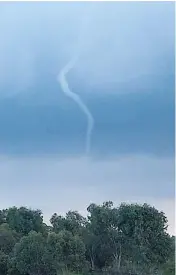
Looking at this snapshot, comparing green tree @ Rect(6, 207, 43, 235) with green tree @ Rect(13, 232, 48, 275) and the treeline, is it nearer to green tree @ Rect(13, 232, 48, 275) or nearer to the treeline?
the treeline

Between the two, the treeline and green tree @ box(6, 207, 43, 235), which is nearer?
the treeline

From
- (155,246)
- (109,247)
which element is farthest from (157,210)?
(109,247)

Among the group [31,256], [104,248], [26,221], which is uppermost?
[26,221]

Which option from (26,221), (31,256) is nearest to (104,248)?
(31,256)

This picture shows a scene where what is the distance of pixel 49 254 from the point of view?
58.9 feet

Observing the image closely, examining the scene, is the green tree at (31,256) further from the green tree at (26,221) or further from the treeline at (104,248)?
the green tree at (26,221)

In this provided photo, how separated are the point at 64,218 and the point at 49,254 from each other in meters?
2.74

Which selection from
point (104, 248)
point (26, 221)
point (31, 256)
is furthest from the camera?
point (26, 221)

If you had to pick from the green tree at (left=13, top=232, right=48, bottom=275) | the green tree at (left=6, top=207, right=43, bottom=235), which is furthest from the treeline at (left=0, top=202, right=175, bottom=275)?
the green tree at (left=6, top=207, right=43, bottom=235)

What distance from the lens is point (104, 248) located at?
18.8 m

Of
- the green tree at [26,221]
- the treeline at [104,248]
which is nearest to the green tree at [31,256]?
the treeline at [104,248]

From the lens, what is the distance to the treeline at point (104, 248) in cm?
1778

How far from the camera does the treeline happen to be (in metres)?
17.8

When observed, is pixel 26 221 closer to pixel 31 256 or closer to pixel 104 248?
pixel 31 256
